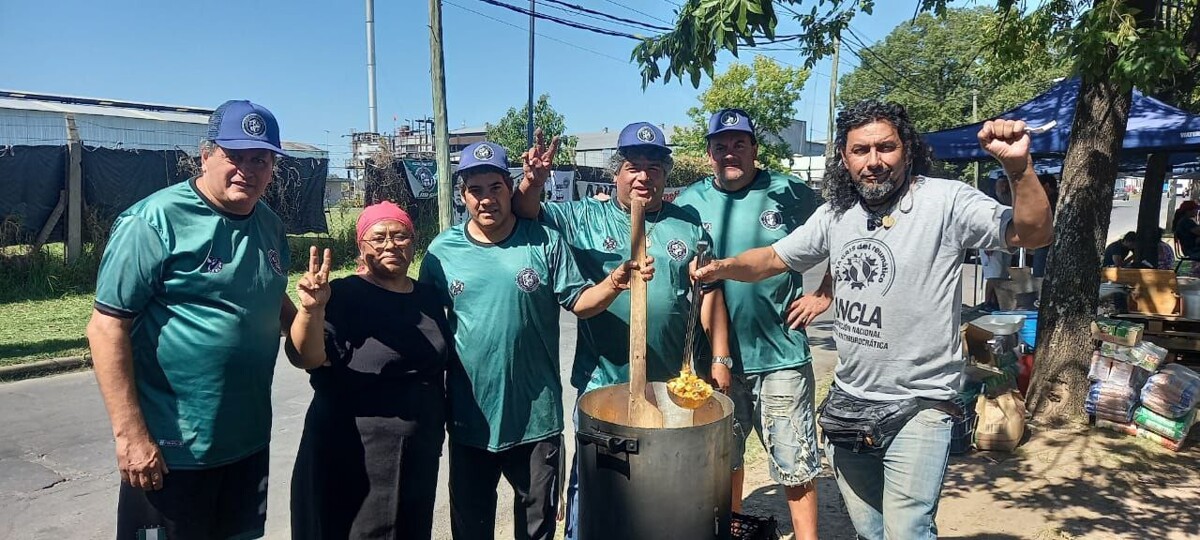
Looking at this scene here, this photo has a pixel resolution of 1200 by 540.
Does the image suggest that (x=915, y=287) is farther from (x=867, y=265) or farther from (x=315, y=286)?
(x=315, y=286)

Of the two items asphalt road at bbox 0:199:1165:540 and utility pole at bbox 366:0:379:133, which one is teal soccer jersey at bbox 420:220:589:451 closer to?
asphalt road at bbox 0:199:1165:540

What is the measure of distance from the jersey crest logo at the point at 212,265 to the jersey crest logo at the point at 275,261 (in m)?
0.19

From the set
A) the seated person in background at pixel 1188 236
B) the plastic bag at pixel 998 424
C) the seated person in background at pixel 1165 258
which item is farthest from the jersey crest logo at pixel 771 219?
the seated person in background at pixel 1188 236

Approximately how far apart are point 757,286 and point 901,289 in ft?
3.32

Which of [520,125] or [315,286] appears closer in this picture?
[315,286]

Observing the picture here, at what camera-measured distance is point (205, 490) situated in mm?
2377

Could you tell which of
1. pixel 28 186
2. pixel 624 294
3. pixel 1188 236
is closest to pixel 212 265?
pixel 624 294

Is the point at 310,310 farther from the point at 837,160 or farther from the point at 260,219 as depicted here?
the point at 837,160

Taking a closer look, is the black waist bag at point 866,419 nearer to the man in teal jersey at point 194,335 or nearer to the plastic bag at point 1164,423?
the man in teal jersey at point 194,335

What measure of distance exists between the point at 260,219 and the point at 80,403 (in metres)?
4.89

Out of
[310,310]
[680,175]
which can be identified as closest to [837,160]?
[310,310]

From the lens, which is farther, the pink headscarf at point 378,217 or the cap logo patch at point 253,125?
the pink headscarf at point 378,217

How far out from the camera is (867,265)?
239 cm

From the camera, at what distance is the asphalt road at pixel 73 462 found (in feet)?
12.8
